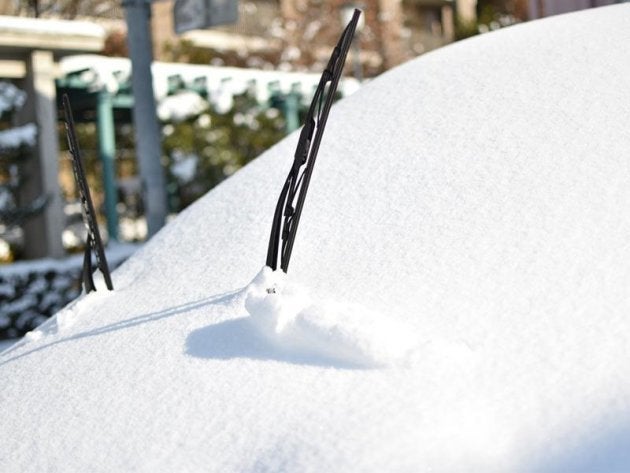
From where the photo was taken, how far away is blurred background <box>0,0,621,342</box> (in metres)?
6.52

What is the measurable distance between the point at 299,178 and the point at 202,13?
3.74m

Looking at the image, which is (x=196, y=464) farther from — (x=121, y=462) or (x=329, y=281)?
(x=329, y=281)

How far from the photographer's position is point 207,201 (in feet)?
11.9

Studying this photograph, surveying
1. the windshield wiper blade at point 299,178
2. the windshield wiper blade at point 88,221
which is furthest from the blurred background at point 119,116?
the windshield wiper blade at point 299,178

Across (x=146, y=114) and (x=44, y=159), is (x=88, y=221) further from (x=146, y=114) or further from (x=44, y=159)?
(x=44, y=159)

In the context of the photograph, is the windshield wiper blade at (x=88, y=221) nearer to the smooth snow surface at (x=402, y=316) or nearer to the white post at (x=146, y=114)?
the smooth snow surface at (x=402, y=316)

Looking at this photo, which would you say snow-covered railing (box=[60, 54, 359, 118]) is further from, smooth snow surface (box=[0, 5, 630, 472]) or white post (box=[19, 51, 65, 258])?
smooth snow surface (box=[0, 5, 630, 472])

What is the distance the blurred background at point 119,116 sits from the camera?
6.52 m

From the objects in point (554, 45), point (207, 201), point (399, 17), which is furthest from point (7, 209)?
point (399, 17)

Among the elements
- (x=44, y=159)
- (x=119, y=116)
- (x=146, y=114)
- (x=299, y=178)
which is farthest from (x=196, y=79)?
(x=299, y=178)

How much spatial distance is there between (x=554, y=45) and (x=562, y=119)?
0.56 metres

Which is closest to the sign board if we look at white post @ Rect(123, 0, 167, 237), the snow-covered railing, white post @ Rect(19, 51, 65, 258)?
white post @ Rect(123, 0, 167, 237)

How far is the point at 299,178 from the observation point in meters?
2.86

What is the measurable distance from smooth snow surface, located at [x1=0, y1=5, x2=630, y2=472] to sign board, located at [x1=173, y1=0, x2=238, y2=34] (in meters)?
2.94
